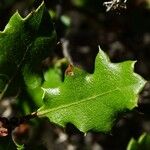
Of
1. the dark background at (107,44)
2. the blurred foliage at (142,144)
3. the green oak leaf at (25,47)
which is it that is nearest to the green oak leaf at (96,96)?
the green oak leaf at (25,47)

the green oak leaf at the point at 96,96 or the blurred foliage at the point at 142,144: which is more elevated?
the green oak leaf at the point at 96,96

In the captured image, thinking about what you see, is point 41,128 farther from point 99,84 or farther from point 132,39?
point 99,84

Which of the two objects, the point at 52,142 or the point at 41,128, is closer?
the point at 41,128

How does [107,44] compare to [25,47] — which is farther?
[107,44]

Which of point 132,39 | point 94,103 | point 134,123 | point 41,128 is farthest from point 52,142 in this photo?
point 94,103

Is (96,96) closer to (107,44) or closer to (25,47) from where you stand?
(25,47)

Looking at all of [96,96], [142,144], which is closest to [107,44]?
[142,144]

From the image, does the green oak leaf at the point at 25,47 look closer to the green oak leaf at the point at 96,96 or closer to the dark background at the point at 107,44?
the green oak leaf at the point at 96,96
